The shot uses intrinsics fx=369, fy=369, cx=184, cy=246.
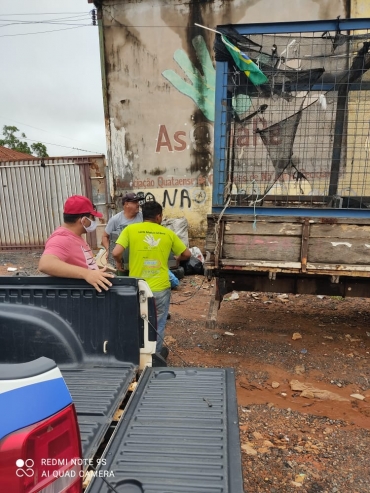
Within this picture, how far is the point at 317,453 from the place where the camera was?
2.54 metres

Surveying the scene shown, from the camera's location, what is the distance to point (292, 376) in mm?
3625

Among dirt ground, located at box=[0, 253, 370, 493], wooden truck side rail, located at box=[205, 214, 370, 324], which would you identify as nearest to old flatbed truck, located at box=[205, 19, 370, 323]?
wooden truck side rail, located at box=[205, 214, 370, 324]

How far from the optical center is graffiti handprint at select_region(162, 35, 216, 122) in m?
7.91

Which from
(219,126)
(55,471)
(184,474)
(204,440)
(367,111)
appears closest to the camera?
(55,471)

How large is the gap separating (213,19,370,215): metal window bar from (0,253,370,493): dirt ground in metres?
1.62

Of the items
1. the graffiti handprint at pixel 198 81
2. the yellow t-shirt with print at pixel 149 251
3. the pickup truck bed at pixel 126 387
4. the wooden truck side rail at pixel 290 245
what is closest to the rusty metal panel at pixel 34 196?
the graffiti handprint at pixel 198 81

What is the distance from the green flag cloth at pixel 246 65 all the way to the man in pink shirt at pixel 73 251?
201 centimetres

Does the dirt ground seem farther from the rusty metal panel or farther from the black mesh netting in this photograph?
the rusty metal panel

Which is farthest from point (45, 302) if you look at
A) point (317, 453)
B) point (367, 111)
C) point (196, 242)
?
point (196, 242)

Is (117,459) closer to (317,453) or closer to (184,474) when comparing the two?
(184,474)

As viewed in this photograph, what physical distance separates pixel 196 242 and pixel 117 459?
726cm

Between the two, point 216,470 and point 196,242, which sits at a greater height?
point 216,470

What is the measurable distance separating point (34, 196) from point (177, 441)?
929 cm

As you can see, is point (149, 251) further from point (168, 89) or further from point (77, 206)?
point (168, 89)
